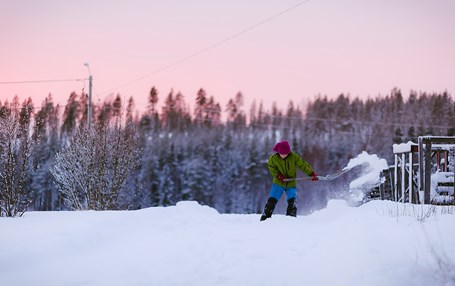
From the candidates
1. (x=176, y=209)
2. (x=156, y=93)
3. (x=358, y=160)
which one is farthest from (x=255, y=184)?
(x=176, y=209)

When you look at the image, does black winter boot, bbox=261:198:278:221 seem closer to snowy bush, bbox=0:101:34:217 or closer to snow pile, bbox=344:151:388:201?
snowy bush, bbox=0:101:34:217

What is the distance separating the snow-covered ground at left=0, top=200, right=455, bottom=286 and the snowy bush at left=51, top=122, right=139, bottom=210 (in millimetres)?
6130

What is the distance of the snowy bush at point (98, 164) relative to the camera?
1316cm

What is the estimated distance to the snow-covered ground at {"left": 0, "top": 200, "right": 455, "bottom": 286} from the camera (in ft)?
14.7

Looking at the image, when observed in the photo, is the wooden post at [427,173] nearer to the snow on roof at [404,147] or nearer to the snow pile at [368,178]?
the snow on roof at [404,147]

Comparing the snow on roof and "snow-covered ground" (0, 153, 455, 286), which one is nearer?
"snow-covered ground" (0, 153, 455, 286)

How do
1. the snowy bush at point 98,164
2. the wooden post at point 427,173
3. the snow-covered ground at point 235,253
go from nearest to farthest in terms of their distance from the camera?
the snow-covered ground at point 235,253 → the wooden post at point 427,173 → the snowy bush at point 98,164

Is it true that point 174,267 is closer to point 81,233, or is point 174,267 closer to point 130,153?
point 81,233

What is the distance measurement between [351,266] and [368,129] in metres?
75.8

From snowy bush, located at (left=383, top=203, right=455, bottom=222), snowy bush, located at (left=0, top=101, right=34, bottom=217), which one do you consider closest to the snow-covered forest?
snowy bush, located at (left=0, top=101, right=34, bottom=217)

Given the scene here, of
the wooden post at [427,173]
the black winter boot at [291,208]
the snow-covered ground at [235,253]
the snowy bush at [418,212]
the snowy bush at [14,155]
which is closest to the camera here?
the snow-covered ground at [235,253]

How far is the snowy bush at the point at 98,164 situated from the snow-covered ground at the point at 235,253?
6.13 meters

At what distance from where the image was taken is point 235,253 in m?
5.46

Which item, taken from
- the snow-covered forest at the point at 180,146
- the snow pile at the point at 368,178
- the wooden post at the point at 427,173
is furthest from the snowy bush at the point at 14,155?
the snow pile at the point at 368,178
